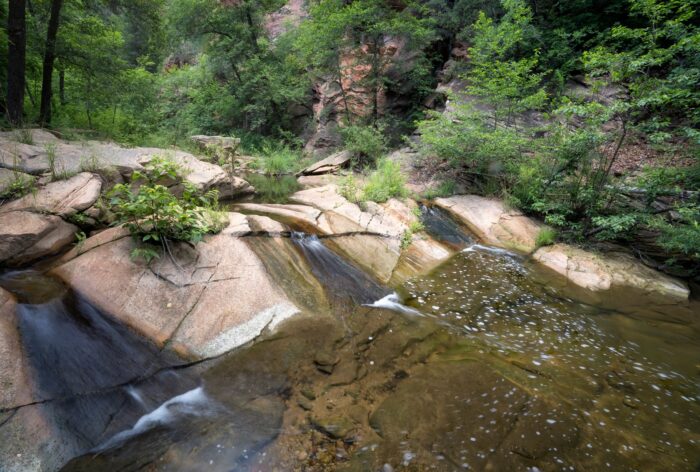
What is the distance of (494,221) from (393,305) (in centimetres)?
497

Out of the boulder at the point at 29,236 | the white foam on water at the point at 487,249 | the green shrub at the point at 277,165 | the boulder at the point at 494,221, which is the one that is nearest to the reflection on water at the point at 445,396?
the white foam on water at the point at 487,249

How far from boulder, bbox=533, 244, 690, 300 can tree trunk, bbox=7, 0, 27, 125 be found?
12.6m

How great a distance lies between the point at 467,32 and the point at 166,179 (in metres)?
12.3

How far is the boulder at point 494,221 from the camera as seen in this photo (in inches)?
325

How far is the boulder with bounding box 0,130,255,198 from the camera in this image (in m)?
5.53

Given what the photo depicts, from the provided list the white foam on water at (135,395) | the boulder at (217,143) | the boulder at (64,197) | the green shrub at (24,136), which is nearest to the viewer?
the white foam on water at (135,395)

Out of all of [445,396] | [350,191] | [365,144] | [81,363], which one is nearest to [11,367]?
[81,363]

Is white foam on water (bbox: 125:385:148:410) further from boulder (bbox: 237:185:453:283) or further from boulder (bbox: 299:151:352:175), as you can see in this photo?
boulder (bbox: 299:151:352:175)

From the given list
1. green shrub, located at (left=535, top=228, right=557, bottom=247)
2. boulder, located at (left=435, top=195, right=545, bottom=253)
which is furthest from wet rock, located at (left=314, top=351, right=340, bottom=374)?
green shrub, located at (left=535, top=228, right=557, bottom=247)

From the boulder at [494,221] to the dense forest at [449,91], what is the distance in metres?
0.43

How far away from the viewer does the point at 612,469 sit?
281 centimetres

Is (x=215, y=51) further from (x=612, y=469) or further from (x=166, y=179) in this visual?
(x=612, y=469)

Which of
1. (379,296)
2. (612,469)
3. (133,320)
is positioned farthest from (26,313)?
(612,469)

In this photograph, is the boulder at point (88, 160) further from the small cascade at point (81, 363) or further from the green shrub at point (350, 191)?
the green shrub at point (350, 191)
